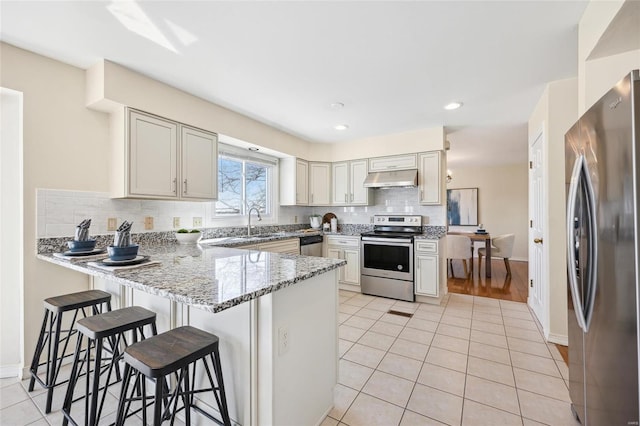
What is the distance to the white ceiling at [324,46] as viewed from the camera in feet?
5.32

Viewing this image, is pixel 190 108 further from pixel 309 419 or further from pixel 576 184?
pixel 576 184

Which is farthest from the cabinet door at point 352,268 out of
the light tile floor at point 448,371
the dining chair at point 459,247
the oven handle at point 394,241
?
the dining chair at point 459,247

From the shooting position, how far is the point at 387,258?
3.88 metres

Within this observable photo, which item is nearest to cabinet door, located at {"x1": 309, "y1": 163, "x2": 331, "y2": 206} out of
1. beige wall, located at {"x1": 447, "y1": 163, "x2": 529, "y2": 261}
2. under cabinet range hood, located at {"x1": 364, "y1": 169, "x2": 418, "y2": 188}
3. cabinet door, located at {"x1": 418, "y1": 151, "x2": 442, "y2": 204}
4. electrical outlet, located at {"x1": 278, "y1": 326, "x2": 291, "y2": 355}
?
under cabinet range hood, located at {"x1": 364, "y1": 169, "x2": 418, "y2": 188}

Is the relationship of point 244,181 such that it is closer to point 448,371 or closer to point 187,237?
point 187,237

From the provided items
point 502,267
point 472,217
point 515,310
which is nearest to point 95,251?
point 515,310

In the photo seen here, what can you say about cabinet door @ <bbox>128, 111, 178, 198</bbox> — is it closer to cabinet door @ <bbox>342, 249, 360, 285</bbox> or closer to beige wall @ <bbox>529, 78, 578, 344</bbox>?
cabinet door @ <bbox>342, 249, 360, 285</bbox>

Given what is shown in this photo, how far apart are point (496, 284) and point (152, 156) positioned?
523cm

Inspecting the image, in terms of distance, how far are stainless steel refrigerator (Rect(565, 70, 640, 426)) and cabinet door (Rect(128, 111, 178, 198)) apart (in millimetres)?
2970

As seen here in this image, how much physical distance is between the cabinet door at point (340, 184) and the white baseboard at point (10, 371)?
152 inches

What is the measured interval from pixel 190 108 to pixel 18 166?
4.58ft

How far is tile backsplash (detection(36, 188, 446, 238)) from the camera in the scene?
6.88 ft

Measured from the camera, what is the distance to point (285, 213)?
4637 mm

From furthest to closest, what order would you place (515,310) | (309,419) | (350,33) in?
1. (515,310)
2. (350,33)
3. (309,419)
